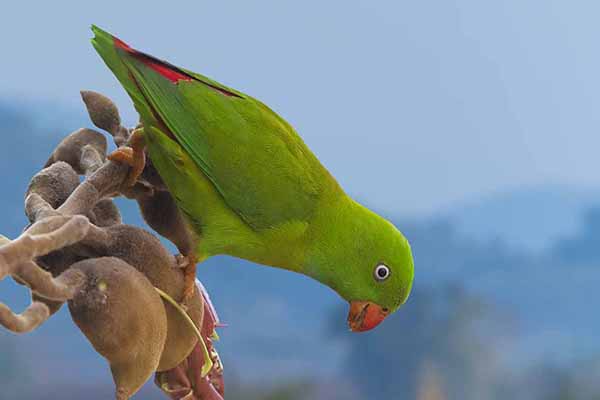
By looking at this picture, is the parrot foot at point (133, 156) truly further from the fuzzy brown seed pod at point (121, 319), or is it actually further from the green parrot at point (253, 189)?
the fuzzy brown seed pod at point (121, 319)

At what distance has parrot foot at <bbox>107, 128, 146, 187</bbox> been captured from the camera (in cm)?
76

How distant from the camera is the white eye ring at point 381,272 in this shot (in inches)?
33.1

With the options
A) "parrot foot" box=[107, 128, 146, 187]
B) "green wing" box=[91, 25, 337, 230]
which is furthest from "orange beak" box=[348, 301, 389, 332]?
"parrot foot" box=[107, 128, 146, 187]

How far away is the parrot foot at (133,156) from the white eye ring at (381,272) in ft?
0.90

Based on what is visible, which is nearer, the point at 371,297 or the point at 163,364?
the point at 163,364

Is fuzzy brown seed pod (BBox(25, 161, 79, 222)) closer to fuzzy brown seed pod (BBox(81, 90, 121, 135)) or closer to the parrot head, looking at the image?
fuzzy brown seed pod (BBox(81, 90, 121, 135))

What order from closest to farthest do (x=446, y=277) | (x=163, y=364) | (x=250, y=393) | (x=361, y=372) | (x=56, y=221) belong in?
(x=56, y=221), (x=163, y=364), (x=250, y=393), (x=361, y=372), (x=446, y=277)

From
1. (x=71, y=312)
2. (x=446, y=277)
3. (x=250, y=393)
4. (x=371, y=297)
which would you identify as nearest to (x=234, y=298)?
(x=250, y=393)

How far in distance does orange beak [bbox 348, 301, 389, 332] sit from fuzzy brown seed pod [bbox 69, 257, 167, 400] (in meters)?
0.31

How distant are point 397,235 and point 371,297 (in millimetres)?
75

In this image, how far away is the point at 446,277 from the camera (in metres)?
3.88

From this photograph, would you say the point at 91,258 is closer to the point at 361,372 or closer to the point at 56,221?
the point at 56,221

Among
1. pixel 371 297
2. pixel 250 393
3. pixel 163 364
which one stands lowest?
pixel 250 393

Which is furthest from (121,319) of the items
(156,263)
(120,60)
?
(120,60)
